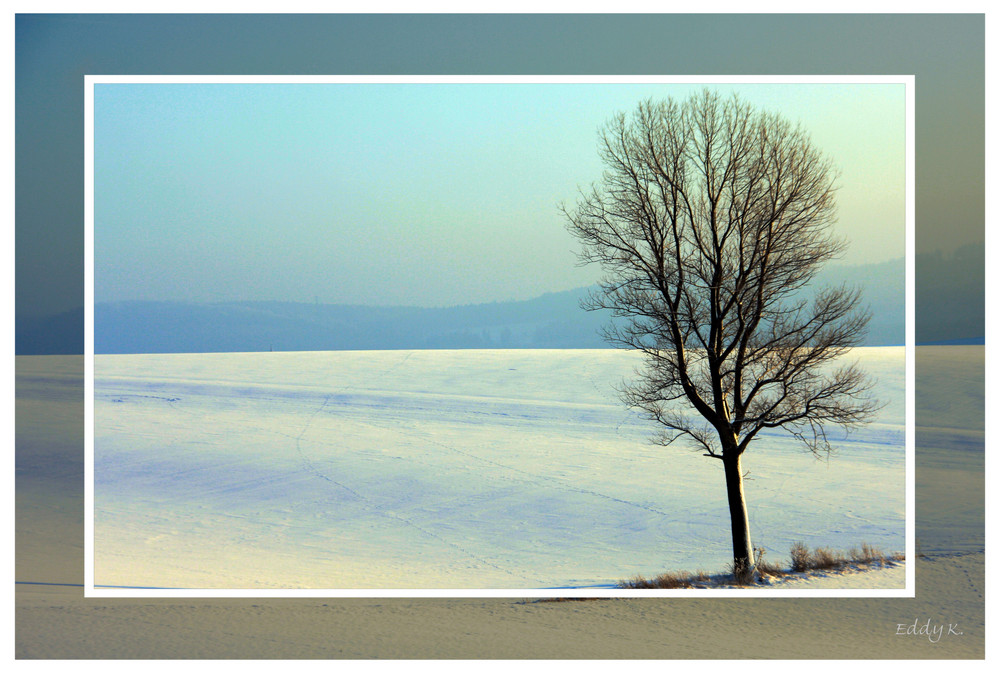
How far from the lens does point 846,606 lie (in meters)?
7.37

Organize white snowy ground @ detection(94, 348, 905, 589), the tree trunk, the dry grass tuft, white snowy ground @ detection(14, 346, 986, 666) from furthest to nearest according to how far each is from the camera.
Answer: white snowy ground @ detection(94, 348, 905, 589)
the tree trunk
the dry grass tuft
white snowy ground @ detection(14, 346, 986, 666)

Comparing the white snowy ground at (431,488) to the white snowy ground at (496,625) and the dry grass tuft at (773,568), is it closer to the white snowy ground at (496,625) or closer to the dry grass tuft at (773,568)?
the dry grass tuft at (773,568)

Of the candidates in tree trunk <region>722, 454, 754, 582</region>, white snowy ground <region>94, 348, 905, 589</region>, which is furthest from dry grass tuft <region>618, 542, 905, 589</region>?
white snowy ground <region>94, 348, 905, 589</region>

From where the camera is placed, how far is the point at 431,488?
1830 centimetres

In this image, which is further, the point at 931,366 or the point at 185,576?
the point at 185,576

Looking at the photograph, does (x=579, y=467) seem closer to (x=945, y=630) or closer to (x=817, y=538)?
(x=817, y=538)

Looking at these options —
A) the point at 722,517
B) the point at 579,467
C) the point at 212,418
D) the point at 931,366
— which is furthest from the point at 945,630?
the point at 212,418

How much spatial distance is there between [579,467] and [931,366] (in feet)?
44.6

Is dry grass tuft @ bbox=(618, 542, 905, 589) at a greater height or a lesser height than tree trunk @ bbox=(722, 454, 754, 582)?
lesser

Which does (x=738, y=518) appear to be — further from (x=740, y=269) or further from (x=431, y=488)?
(x=431, y=488)

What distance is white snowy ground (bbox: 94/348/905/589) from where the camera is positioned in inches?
433

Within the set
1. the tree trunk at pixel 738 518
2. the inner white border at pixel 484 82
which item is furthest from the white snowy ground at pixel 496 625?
the tree trunk at pixel 738 518

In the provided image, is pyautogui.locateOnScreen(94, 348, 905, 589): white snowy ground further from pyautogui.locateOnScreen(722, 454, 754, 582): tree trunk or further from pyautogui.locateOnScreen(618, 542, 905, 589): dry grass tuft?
pyautogui.locateOnScreen(722, 454, 754, 582): tree trunk

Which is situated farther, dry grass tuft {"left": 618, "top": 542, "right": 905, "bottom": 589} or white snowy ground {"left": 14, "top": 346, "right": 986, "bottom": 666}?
dry grass tuft {"left": 618, "top": 542, "right": 905, "bottom": 589}
